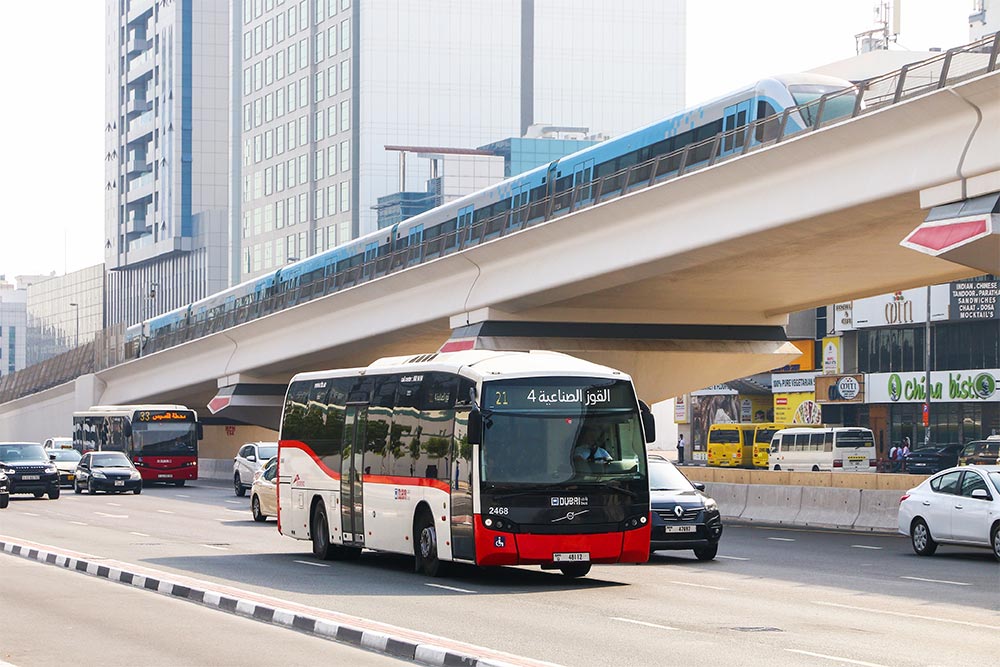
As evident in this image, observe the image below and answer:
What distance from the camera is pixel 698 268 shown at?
35.6m

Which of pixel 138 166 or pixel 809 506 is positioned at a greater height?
pixel 138 166

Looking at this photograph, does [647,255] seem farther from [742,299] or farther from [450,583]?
[450,583]

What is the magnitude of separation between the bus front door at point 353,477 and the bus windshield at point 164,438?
1360 inches

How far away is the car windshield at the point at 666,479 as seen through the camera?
2278cm

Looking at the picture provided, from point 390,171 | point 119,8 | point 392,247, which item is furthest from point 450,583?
point 119,8

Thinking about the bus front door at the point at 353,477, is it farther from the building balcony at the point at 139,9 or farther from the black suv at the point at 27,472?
the building balcony at the point at 139,9

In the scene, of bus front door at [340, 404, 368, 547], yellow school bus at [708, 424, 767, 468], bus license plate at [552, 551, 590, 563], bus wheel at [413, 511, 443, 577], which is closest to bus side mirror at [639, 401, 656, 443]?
bus license plate at [552, 551, 590, 563]

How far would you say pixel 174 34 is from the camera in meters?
154

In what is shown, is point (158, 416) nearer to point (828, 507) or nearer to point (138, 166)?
point (828, 507)

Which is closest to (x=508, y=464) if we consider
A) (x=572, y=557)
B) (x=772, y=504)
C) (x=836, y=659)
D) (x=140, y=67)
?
(x=572, y=557)

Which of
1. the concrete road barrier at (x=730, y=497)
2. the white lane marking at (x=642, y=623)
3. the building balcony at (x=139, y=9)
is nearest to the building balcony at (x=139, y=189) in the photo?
the building balcony at (x=139, y=9)

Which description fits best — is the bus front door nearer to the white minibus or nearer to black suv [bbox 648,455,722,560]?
black suv [bbox 648,455,722,560]

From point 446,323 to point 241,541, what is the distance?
1994 centimetres

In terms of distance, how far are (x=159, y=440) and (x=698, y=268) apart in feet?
87.2
